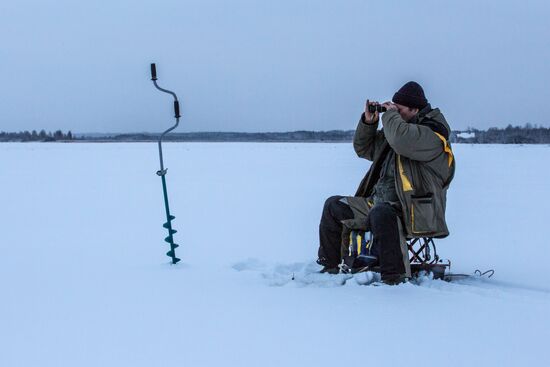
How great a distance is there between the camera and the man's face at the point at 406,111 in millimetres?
3727

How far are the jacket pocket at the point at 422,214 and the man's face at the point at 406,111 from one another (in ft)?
2.01

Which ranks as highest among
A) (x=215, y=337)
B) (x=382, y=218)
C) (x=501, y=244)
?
(x=382, y=218)

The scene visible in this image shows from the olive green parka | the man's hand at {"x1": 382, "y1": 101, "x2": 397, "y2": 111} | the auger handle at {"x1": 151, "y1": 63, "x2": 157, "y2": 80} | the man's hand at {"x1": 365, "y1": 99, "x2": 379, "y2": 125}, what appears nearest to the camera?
the olive green parka

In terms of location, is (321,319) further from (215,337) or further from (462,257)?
(462,257)

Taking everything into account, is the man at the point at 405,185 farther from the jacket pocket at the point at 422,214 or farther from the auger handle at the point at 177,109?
the auger handle at the point at 177,109

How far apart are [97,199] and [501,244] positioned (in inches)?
262

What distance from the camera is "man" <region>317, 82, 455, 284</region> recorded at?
3.43m

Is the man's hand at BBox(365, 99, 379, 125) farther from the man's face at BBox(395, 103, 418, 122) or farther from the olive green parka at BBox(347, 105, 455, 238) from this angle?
the olive green parka at BBox(347, 105, 455, 238)

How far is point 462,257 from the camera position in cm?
498

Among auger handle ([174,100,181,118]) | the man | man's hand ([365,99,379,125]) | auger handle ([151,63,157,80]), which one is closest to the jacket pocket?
the man

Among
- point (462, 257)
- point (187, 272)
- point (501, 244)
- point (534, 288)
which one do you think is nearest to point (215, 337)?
point (187, 272)

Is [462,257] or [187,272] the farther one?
[462,257]

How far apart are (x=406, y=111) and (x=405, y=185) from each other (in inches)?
22.5

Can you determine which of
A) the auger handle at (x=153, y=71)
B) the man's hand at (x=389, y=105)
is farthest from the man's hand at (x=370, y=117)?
the auger handle at (x=153, y=71)
